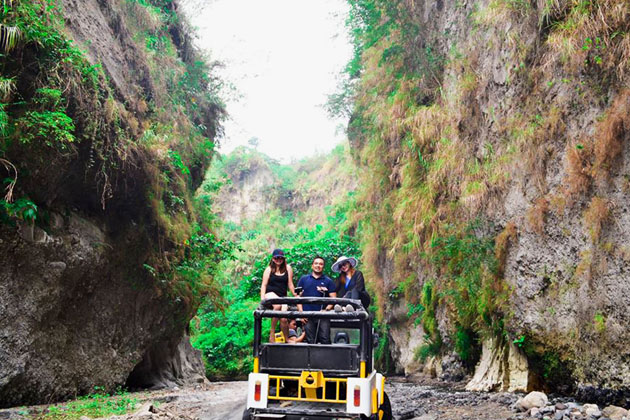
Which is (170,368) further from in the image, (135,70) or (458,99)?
(458,99)

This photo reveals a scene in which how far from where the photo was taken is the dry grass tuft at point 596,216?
8594 millimetres

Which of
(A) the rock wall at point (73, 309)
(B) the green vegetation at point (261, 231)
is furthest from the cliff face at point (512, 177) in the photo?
(A) the rock wall at point (73, 309)

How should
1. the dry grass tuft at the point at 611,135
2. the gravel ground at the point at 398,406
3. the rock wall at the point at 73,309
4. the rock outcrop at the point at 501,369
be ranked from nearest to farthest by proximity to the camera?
the dry grass tuft at the point at 611,135
the gravel ground at the point at 398,406
the rock wall at the point at 73,309
the rock outcrop at the point at 501,369

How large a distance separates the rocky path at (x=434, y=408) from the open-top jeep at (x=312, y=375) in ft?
10.2

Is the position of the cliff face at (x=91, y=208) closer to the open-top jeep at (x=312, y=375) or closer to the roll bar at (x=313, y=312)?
the roll bar at (x=313, y=312)

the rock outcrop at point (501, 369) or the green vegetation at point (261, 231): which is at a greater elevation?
the green vegetation at point (261, 231)

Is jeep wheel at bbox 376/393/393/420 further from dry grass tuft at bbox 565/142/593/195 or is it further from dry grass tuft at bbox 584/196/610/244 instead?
dry grass tuft at bbox 565/142/593/195

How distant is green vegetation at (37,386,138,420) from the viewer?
8.43 metres

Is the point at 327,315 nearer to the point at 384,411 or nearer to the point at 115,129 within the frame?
the point at 384,411

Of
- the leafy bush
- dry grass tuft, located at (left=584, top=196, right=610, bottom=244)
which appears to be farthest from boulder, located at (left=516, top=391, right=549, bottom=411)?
the leafy bush

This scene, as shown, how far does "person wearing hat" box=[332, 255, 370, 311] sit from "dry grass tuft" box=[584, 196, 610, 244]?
171 inches

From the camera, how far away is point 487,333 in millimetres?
12984

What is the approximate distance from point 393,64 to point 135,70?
372 inches

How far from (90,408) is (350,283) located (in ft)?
18.6
